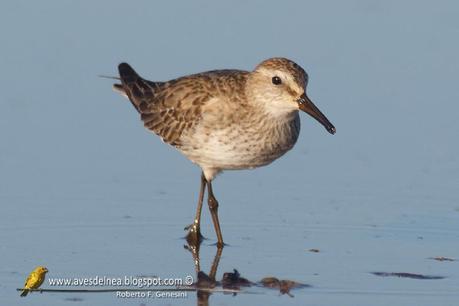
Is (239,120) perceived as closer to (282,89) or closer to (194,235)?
(282,89)

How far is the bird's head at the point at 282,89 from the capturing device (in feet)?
35.5

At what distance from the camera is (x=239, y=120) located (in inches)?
440

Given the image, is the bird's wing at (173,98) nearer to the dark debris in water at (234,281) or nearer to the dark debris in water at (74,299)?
the dark debris in water at (234,281)

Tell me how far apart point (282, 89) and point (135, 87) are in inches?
76.1

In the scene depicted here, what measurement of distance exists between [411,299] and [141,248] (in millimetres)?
2239

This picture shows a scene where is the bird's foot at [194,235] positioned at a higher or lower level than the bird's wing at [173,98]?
lower

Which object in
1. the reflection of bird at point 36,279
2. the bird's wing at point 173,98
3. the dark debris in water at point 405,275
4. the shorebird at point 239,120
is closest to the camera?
the reflection of bird at point 36,279

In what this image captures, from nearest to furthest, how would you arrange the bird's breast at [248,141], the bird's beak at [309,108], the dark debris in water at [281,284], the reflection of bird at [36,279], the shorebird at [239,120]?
the reflection of bird at [36,279] → the dark debris in water at [281,284] → the bird's beak at [309,108] → the shorebird at [239,120] → the bird's breast at [248,141]

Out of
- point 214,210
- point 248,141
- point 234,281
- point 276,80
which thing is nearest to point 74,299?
point 234,281

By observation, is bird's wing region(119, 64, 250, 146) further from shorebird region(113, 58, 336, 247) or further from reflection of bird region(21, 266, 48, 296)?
reflection of bird region(21, 266, 48, 296)

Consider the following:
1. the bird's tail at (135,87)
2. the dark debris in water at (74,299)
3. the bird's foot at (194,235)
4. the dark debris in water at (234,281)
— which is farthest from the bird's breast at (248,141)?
the dark debris in water at (74,299)

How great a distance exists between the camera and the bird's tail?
12.4 m

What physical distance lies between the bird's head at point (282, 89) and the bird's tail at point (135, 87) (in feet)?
4.56

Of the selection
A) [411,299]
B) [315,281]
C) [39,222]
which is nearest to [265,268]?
[315,281]
